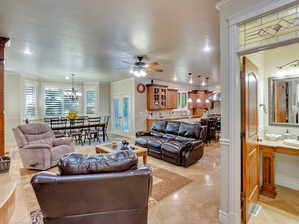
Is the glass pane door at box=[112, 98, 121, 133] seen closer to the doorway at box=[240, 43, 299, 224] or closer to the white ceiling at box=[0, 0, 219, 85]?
the white ceiling at box=[0, 0, 219, 85]

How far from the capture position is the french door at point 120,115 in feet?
25.7

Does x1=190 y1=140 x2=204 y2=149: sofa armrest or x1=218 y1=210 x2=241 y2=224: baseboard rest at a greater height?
x1=190 y1=140 x2=204 y2=149: sofa armrest

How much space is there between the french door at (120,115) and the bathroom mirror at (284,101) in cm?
569

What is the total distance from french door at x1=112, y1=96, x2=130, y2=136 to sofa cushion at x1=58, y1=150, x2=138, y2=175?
20.2 feet

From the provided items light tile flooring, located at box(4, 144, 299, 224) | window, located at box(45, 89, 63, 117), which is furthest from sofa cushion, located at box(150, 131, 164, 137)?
window, located at box(45, 89, 63, 117)

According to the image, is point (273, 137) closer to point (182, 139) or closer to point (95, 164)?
point (182, 139)

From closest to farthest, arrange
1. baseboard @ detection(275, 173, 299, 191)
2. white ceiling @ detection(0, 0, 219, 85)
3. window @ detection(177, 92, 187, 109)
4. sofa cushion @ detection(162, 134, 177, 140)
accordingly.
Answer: white ceiling @ detection(0, 0, 219, 85) < baseboard @ detection(275, 173, 299, 191) < sofa cushion @ detection(162, 134, 177, 140) < window @ detection(177, 92, 187, 109)

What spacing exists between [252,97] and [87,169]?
2.22m

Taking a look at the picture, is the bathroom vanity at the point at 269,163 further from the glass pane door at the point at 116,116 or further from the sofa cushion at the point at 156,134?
the glass pane door at the point at 116,116

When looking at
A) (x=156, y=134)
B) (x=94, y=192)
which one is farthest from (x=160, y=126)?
(x=94, y=192)

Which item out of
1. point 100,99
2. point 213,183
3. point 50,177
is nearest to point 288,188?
point 213,183

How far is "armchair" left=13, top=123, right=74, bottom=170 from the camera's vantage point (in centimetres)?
359

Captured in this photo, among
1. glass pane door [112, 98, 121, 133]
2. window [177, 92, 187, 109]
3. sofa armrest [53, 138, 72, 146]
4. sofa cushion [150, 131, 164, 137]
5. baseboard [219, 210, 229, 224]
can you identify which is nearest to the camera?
baseboard [219, 210, 229, 224]

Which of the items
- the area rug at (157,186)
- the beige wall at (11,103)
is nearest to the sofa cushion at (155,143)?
the area rug at (157,186)
